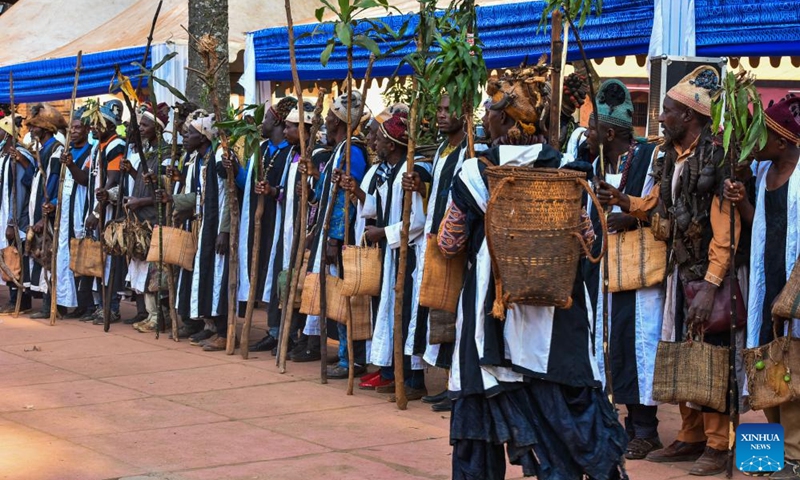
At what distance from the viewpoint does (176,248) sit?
34.9ft

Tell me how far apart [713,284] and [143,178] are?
6330mm

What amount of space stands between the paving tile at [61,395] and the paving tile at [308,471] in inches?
84.2

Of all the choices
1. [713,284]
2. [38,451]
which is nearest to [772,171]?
[713,284]

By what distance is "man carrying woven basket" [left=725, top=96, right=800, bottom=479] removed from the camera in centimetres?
615

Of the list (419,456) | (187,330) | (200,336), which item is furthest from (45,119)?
(419,456)

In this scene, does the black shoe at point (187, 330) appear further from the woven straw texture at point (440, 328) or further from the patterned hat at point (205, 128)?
the woven straw texture at point (440, 328)

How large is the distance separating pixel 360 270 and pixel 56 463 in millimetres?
2711

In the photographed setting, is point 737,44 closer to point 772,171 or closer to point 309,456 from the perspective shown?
point 772,171

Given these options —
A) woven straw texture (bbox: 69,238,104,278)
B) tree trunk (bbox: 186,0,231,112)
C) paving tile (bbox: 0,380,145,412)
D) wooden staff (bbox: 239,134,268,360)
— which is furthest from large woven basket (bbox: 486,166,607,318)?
tree trunk (bbox: 186,0,231,112)

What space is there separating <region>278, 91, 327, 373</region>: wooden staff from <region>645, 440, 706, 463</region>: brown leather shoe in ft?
10.9

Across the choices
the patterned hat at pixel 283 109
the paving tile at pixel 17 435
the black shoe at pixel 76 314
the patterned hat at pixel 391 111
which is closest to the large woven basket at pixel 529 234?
the paving tile at pixel 17 435

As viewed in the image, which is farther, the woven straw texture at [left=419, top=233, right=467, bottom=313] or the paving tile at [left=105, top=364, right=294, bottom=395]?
the paving tile at [left=105, top=364, right=294, bottom=395]

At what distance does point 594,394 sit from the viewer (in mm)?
5277

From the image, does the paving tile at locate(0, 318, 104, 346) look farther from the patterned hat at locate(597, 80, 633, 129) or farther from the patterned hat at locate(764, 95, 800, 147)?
the patterned hat at locate(764, 95, 800, 147)
